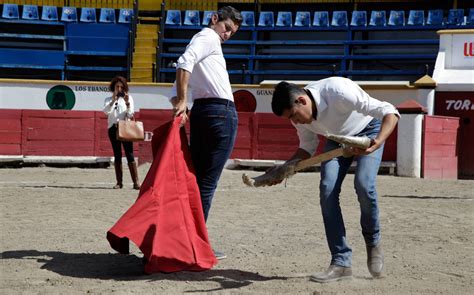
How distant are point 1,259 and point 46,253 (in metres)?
0.30

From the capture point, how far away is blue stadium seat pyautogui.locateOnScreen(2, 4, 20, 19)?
57.3 ft

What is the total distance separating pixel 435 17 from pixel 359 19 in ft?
4.91

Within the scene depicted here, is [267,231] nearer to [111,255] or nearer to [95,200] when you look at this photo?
[111,255]

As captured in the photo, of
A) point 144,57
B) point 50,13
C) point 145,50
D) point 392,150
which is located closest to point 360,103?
point 392,150

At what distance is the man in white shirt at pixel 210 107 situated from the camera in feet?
14.5

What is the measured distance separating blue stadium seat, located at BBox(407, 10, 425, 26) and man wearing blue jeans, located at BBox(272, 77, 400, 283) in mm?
13040

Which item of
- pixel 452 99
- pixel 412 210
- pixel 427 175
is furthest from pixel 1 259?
pixel 452 99

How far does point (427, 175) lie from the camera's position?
13.3 metres

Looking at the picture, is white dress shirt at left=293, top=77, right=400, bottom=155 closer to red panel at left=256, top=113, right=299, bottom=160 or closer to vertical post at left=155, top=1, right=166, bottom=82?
red panel at left=256, top=113, right=299, bottom=160

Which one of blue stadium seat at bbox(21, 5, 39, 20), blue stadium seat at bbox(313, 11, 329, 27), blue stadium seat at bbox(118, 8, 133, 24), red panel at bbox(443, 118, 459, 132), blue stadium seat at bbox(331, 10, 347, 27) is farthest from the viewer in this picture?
blue stadium seat at bbox(118, 8, 133, 24)

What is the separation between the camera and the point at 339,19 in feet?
56.5

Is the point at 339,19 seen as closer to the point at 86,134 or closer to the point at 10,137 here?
the point at 86,134

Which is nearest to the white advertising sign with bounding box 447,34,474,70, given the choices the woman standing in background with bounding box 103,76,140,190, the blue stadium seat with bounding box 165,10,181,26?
the blue stadium seat with bounding box 165,10,181,26

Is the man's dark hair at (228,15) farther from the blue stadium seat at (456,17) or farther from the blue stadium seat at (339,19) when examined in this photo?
the blue stadium seat at (339,19)
